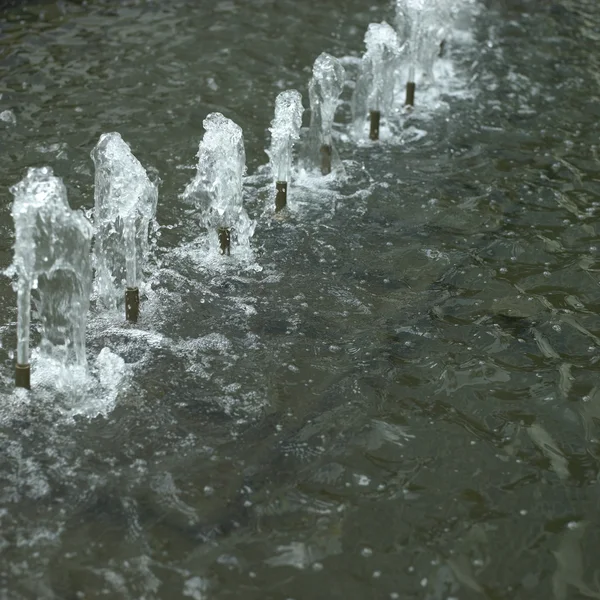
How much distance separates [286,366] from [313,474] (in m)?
1.01

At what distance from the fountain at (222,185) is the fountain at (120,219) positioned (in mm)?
565

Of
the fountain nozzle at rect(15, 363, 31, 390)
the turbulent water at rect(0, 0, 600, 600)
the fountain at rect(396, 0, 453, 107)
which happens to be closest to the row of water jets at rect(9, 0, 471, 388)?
the fountain nozzle at rect(15, 363, 31, 390)

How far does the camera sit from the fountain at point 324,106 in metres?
7.90

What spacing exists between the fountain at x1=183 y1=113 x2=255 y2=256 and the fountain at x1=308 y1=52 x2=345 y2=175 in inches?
52.1

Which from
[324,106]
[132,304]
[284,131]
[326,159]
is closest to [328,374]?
[132,304]

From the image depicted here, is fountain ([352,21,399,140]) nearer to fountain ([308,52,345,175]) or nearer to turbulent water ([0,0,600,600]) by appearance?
turbulent water ([0,0,600,600])

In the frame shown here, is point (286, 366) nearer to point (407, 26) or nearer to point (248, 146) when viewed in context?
point (248, 146)

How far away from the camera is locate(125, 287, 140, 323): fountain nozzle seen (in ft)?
19.2

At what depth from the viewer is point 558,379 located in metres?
5.66

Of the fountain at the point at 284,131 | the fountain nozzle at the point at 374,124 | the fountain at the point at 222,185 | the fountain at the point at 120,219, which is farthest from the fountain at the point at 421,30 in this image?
the fountain at the point at 120,219

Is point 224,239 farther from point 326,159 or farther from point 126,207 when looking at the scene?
point 326,159

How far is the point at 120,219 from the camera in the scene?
6219 mm

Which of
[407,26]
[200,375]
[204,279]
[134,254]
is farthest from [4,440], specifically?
[407,26]

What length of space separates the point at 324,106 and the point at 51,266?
3659 mm
